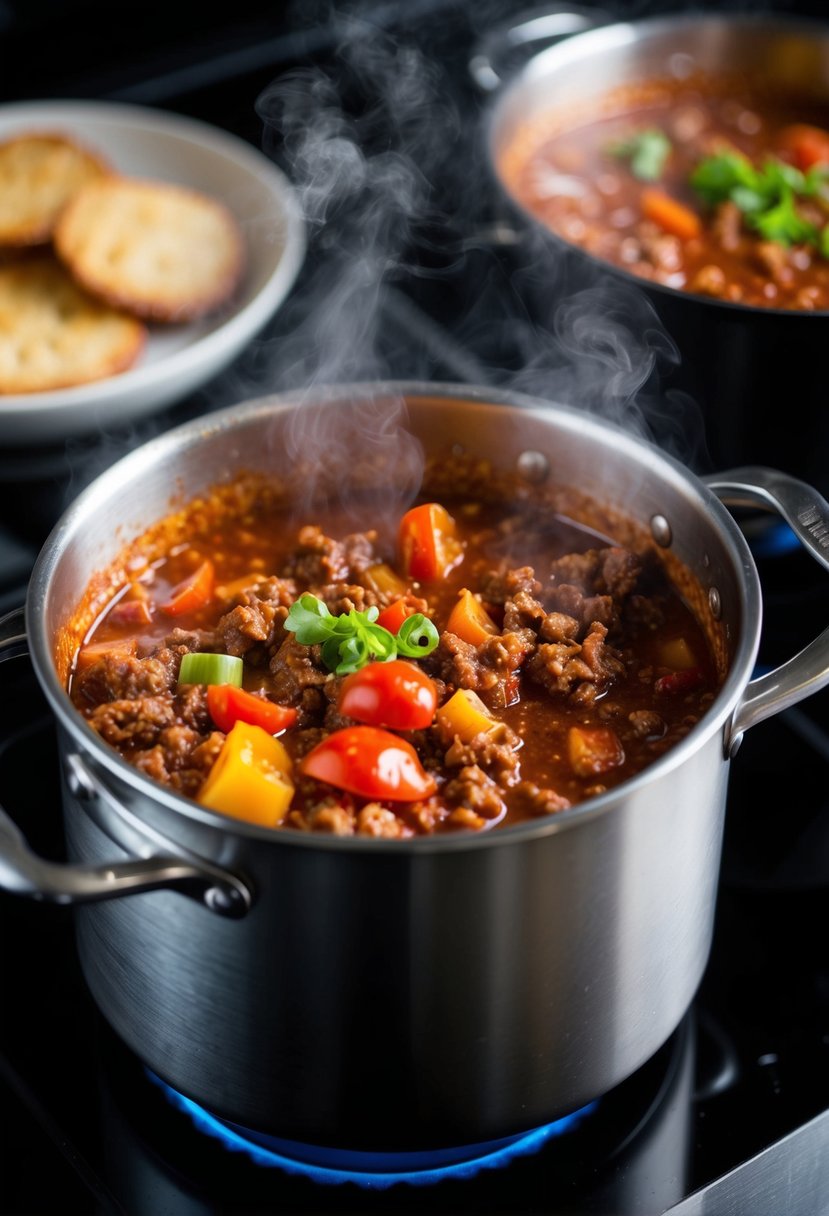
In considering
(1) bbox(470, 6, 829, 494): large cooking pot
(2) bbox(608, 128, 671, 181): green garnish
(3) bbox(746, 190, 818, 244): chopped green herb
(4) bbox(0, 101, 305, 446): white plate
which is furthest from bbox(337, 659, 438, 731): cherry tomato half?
(2) bbox(608, 128, 671, 181): green garnish

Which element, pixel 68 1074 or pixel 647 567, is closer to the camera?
pixel 68 1074

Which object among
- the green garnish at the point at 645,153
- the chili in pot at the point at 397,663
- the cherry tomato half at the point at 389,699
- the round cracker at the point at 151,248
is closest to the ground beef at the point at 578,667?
the chili in pot at the point at 397,663

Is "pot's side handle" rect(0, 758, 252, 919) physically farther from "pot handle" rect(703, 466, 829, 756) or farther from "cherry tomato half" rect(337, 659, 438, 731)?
"pot handle" rect(703, 466, 829, 756)

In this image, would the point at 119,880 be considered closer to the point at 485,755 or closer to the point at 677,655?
the point at 485,755

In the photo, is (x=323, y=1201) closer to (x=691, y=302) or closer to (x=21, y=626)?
(x=21, y=626)

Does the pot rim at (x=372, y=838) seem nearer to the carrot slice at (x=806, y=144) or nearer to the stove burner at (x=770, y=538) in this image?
the stove burner at (x=770, y=538)

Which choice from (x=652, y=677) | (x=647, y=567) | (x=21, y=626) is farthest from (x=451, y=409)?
(x=21, y=626)

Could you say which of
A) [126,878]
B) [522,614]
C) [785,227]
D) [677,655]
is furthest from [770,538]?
[126,878]
